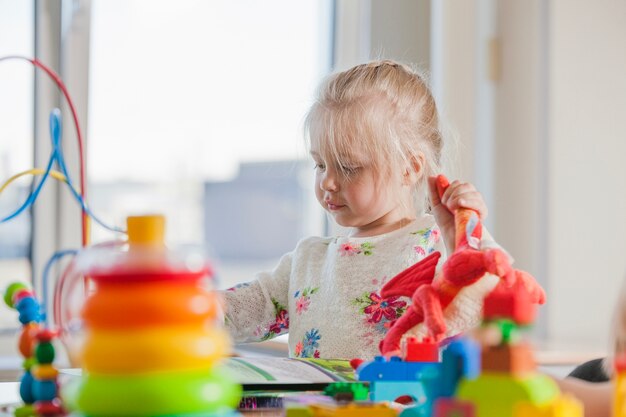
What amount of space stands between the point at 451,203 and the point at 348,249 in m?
0.36

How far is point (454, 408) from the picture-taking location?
0.37 meters

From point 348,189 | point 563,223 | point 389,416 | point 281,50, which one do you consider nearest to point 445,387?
point 389,416

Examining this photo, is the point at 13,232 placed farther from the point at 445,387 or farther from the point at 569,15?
the point at 445,387

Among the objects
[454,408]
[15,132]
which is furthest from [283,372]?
[15,132]

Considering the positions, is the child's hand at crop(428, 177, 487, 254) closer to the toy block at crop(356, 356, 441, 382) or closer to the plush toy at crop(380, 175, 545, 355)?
the plush toy at crop(380, 175, 545, 355)

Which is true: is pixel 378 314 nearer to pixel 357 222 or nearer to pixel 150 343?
pixel 357 222

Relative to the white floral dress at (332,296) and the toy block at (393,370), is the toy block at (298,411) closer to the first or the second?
the toy block at (393,370)

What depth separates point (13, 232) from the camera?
2.01m

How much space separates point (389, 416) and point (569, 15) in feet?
5.93

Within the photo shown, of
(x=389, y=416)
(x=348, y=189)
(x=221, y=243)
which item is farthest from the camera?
(x=221, y=243)

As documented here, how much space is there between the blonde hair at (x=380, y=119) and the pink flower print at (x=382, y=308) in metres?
0.17

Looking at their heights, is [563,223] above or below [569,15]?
below

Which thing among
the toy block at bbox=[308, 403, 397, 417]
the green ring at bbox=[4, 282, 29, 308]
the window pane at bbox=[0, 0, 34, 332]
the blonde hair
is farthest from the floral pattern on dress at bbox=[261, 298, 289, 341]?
the window pane at bbox=[0, 0, 34, 332]

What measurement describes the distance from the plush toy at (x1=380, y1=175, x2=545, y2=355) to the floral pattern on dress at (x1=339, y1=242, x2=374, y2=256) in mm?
365
